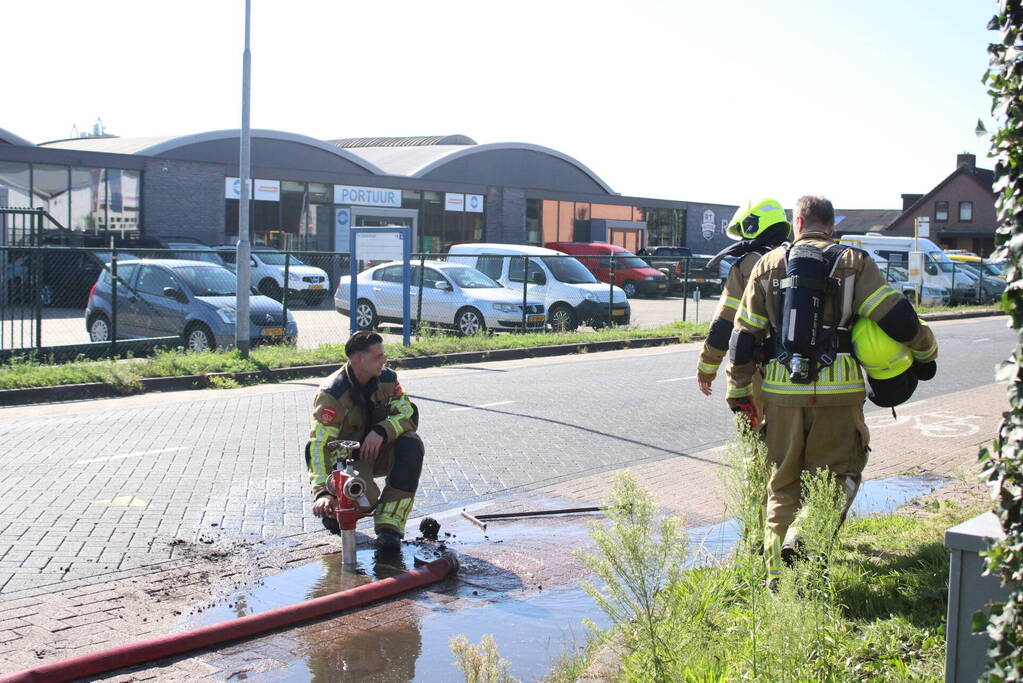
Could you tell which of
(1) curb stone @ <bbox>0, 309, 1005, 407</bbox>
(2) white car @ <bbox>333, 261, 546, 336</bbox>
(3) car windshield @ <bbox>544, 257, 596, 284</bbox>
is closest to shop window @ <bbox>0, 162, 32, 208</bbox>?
(2) white car @ <bbox>333, 261, 546, 336</bbox>

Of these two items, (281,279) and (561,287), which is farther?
(281,279)

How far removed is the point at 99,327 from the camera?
16.8 m

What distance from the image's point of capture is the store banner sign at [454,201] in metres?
44.5

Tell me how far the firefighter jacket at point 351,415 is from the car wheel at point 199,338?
11.1 metres

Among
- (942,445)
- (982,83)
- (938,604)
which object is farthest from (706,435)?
(982,83)

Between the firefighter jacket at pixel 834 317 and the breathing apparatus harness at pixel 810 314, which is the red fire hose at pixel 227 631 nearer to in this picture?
the firefighter jacket at pixel 834 317

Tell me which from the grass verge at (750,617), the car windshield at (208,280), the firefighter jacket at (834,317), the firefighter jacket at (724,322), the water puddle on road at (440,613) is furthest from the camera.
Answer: the car windshield at (208,280)

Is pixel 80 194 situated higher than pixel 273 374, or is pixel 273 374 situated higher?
pixel 80 194

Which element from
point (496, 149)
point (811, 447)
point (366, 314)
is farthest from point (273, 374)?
point (496, 149)

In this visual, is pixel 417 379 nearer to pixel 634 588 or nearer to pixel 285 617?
pixel 285 617

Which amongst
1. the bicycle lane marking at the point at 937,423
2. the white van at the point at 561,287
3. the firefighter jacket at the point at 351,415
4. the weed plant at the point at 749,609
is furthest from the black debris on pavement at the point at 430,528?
the white van at the point at 561,287

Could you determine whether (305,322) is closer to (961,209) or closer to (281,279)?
(281,279)

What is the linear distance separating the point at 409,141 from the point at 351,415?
54591mm

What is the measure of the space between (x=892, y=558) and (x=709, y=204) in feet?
180
